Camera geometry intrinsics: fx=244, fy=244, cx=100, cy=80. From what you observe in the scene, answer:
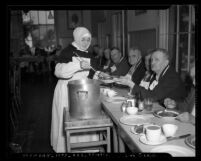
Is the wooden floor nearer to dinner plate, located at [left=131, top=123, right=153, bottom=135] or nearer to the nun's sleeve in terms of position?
the nun's sleeve

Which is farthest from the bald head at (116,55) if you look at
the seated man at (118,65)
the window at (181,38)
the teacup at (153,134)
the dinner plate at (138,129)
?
the teacup at (153,134)

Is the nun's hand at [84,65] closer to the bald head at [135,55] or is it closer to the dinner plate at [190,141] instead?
the dinner plate at [190,141]

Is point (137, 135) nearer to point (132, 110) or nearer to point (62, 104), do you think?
point (132, 110)

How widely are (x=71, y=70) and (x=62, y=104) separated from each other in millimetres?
251

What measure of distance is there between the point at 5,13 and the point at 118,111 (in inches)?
30.2

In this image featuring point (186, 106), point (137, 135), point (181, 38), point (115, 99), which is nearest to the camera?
point (137, 135)

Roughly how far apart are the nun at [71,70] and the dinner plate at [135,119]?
502 millimetres

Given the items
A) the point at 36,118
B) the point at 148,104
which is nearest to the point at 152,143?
the point at 148,104

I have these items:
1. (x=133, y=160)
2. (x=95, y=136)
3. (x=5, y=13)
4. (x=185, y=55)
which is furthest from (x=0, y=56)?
(x=185, y=55)

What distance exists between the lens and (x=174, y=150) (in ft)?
2.67

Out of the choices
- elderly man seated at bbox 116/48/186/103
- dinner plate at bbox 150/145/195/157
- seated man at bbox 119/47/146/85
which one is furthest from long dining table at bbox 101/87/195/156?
seated man at bbox 119/47/146/85

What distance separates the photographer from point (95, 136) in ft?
5.25

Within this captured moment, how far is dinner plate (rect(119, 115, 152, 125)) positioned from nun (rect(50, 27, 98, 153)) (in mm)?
502
